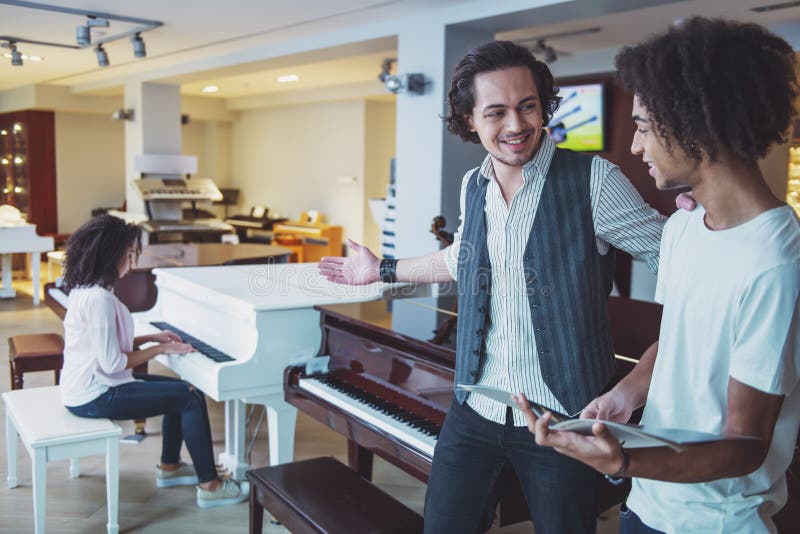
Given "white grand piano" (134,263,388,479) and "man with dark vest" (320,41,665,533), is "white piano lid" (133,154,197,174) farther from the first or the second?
"man with dark vest" (320,41,665,533)

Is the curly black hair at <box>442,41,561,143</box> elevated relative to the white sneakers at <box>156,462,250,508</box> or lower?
elevated

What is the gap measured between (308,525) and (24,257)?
10.1m

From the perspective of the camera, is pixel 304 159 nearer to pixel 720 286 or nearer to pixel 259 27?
pixel 259 27

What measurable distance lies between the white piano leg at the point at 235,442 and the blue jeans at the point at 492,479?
1.94 meters

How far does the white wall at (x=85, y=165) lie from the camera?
1274 cm

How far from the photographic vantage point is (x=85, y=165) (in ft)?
42.7

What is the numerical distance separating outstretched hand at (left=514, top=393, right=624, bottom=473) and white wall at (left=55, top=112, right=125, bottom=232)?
1313 centimetres

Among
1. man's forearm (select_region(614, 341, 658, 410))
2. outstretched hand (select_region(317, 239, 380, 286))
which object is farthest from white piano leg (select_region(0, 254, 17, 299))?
man's forearm (select_region(614, 341, 658, 410))

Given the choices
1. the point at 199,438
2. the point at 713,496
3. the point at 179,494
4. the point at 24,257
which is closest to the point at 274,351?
the point at 199,438

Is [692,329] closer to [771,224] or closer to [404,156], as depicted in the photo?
[771,224]

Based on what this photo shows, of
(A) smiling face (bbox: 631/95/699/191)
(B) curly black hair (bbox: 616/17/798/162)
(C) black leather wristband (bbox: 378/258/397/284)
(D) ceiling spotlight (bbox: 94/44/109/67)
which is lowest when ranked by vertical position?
(C) black leather wristband (bbox: 378/258/397/284)

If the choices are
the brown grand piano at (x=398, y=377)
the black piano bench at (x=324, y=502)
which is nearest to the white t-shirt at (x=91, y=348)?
the brown grand piano at (x=398, y=377)

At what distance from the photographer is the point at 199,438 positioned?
328cm

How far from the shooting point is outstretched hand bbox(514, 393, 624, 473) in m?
1.03
